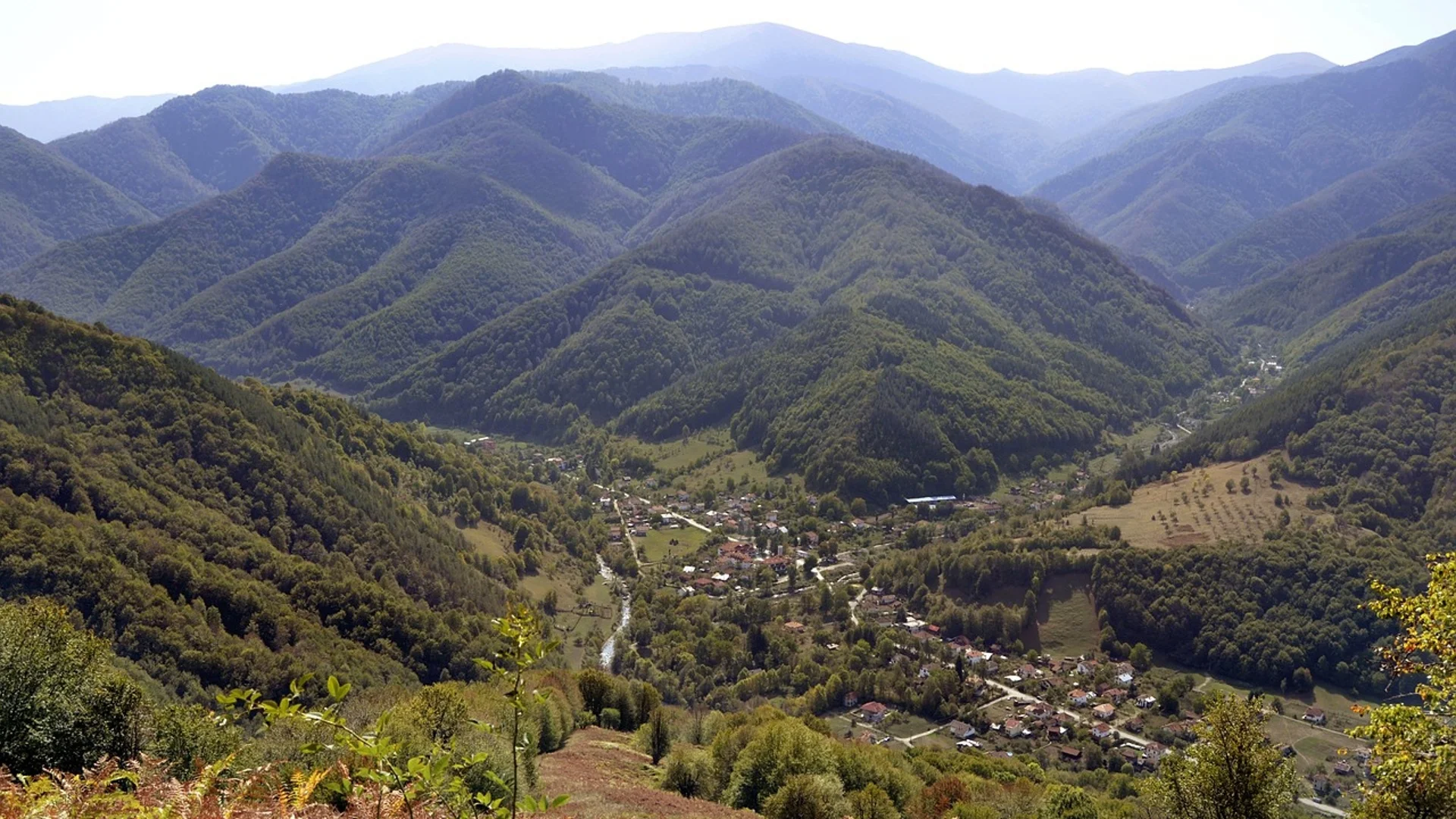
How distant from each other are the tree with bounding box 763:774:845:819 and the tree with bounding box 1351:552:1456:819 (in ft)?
88.3

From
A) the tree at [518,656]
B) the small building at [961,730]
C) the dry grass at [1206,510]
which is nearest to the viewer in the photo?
the tree at [518,656]

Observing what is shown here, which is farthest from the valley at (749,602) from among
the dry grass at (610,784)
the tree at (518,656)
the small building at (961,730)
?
the small building at (961,730)

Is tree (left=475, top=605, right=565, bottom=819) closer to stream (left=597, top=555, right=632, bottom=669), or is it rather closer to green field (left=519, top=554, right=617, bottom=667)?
green field (left=519, top=554, right=617, bottom=667)

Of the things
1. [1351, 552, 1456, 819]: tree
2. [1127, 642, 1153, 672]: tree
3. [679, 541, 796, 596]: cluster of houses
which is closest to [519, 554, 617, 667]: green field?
[679, 541, 796, 596]: cluster of houses

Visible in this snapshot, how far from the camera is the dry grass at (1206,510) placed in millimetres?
117500

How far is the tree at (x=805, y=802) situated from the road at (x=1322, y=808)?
51626 mm

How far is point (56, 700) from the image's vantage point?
103 feet

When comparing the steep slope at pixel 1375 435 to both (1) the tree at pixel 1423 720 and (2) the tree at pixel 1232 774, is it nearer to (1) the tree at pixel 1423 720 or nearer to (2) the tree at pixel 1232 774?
(2) the tree at pixel 1232 774

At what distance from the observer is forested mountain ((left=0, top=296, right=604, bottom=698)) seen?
6725cm

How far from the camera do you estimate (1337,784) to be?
74875 mm

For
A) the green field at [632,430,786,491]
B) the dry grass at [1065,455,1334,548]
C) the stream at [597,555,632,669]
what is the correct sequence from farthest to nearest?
the green field at [632,430,786,491] → the dry grass at [1065,455,1334,548] → the stream at [597,555,632,669]

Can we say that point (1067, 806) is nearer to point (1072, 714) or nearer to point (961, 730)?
point (961, 730)

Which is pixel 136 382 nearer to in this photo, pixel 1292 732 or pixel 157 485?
pixel 157 485

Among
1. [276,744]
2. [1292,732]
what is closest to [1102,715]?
[1292,732]
